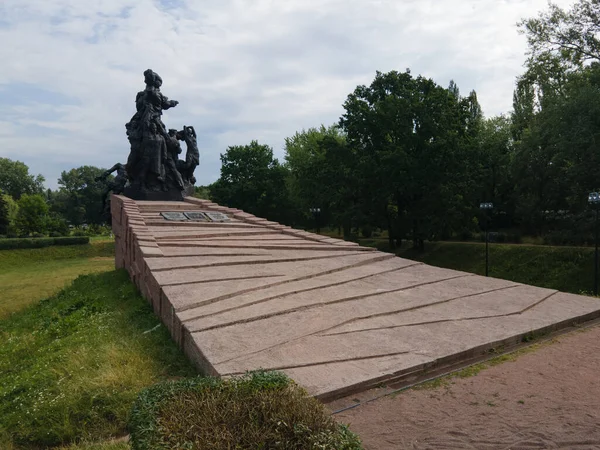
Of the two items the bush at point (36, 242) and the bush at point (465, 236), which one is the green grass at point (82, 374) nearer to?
the bush at point (465, 236)

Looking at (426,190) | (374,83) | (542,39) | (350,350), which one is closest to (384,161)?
(426,190)

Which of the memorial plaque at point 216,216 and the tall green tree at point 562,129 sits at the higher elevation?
the tall green tree at point 562,129

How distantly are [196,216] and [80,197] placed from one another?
62233mm

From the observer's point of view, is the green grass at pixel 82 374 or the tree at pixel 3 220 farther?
the tree at pixel 3 220

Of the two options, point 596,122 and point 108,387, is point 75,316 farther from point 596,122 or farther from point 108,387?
point 596,122

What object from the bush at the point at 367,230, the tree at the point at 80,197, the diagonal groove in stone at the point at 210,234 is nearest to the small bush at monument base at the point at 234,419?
the diagonal groove in stone at the point at 210,234

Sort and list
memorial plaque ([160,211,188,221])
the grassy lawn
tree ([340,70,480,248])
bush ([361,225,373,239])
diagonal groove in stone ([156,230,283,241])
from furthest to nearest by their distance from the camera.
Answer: bush ([361,225,373,239])
tree ([340,70,480,248])
memorial plaque ([160,211,188,221])
diagonal groove in stone ([156,230,283,241])
the grassy lawn

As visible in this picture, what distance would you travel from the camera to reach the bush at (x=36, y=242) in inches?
1064

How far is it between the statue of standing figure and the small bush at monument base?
14.8 m

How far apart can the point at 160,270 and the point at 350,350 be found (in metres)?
3.35

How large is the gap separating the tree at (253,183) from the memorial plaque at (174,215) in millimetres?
26135

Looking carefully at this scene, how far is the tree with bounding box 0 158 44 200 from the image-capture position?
6775cm

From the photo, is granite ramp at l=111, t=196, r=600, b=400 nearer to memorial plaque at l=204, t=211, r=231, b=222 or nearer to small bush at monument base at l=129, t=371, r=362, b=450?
small bush at monument base at l=129, t=371, r=362, b=450

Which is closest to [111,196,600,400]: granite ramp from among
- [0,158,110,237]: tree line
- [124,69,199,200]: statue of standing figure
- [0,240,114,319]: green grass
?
[0,240,114,319]: green grass
